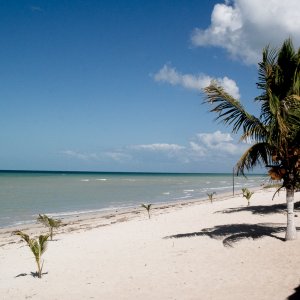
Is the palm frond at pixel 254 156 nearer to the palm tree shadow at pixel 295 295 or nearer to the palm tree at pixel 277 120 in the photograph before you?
the palm tree at pixel 277 120

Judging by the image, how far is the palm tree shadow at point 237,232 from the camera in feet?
37.8

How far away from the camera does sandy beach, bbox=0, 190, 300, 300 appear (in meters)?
7.87

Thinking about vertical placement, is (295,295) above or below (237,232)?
below

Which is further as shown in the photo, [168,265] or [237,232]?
[237,232]

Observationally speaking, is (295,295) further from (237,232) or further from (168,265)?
(237,232)

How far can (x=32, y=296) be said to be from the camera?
27.7 feet

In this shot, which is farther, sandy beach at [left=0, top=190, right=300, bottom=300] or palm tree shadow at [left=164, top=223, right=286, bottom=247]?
palm tree shadow at [left=164, top=223, right=286, bottom=247]

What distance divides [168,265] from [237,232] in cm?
381

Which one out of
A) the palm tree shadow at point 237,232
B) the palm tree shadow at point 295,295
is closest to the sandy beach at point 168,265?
the palm tree shadow at point 237,232

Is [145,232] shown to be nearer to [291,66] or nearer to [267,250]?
[267,250]

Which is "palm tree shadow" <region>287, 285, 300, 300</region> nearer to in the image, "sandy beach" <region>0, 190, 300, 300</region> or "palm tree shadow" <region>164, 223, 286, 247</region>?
"sandy beach" <region>0, 190, 300, 300</region>

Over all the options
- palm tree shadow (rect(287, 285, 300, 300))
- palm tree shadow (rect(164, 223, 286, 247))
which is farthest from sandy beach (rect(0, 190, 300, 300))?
palm tree shadow (rect(287, 285, 300, 300))

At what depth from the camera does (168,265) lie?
977 centimetres

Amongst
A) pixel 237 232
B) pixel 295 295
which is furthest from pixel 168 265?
pixel 237 232
